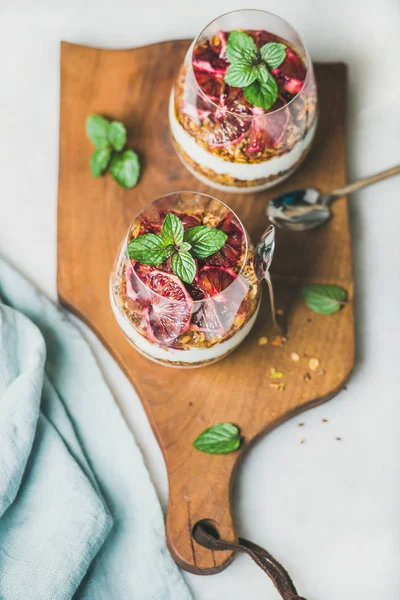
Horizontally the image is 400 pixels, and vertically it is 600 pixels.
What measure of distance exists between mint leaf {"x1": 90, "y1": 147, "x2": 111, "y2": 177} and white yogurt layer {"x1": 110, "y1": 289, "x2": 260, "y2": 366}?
28 centimetres

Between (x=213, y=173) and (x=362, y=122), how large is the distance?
0.38 m

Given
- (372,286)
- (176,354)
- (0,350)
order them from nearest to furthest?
(176,354) < (0,350) < (372,286)

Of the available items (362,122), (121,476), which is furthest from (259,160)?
(121,476)

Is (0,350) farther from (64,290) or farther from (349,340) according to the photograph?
(349,340)

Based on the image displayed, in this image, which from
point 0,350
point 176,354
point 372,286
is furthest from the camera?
point 372,286

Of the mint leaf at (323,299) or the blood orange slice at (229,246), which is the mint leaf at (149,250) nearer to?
the blood orange slice at (229,246)

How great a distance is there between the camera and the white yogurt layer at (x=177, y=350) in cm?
112

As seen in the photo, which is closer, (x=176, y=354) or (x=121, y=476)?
(x=176, y=354)

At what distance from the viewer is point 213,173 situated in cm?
127

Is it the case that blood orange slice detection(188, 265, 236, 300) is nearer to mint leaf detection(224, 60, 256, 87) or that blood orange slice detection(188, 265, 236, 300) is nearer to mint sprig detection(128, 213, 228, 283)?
mint sprig detection(128, 213, 228, 283)

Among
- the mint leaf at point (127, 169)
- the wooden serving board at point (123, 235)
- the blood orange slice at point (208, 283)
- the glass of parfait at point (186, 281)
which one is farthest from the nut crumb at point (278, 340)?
the mint leaf at point (127, 169)

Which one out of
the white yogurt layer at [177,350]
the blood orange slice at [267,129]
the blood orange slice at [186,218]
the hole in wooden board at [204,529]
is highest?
the blood orange slice at [267,129]

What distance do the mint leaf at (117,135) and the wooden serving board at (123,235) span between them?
40mm

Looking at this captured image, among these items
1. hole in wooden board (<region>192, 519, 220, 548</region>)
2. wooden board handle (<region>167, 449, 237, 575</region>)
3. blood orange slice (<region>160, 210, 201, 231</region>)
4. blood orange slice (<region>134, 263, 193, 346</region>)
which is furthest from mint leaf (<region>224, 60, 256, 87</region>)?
hole in wooden board (<region>192, 519, 220, 548</region>)
